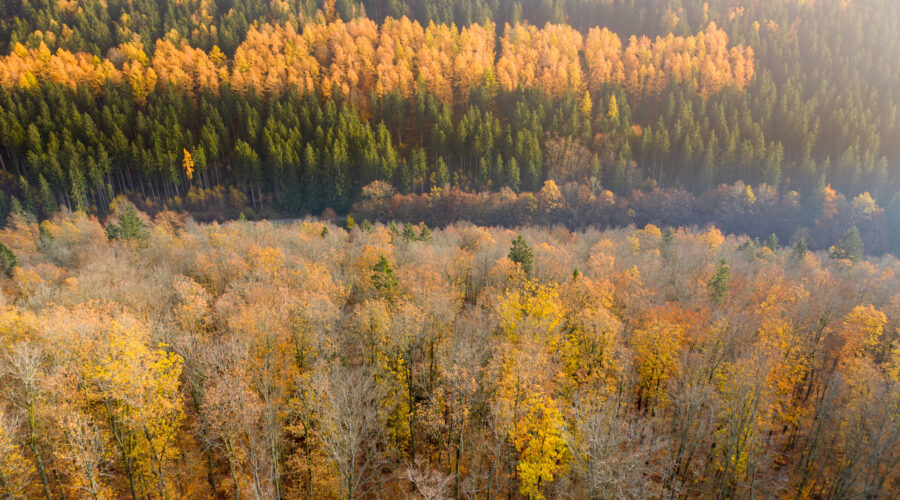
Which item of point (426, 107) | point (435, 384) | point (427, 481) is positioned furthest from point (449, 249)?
point (426, 107)

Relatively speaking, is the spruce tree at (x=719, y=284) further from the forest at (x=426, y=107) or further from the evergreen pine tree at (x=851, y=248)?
the forest at (x=426, y=107)

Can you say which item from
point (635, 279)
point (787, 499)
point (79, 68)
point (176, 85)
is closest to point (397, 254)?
point (635, 279)

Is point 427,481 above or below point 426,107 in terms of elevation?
below

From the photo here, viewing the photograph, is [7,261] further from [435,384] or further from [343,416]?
[435,384]

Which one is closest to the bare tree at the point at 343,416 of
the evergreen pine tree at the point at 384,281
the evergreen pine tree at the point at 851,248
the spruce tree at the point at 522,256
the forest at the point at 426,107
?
the evergreen pine tree at the point at 384,281

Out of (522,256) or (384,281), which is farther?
(522,256)

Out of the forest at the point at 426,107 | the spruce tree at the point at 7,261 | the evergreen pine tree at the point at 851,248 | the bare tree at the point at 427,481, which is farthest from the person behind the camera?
the forest at the point at 426,107

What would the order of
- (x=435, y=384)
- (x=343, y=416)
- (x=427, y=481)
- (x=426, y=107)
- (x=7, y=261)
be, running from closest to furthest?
(x=343, y=416), (x=427, y=481), (x=435, y=384), (x=7, y=261), (x=426, y=107)

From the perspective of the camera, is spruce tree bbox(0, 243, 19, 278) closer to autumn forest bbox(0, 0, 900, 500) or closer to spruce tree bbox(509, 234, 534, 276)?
autumn forest bbox(0, 0, 900, 500)
